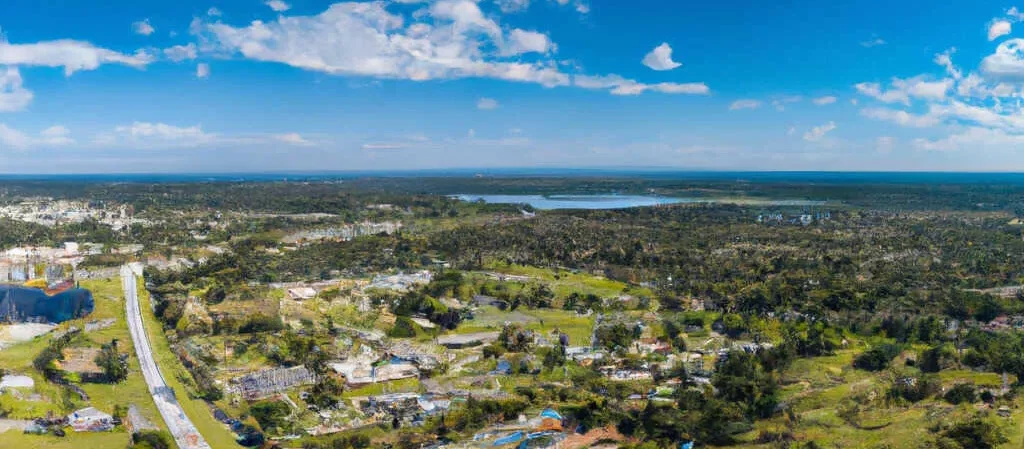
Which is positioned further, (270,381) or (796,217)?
(796,217)

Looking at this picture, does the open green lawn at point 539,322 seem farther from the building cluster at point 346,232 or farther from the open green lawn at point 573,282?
the building cluster at point 346,232

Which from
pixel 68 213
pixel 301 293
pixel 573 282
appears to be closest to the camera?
pixel 301 293

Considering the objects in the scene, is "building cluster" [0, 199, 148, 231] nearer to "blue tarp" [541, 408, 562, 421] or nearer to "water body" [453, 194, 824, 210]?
"water body" [453, 194, 824, 210]

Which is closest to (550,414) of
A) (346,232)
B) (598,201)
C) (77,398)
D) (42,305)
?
(77,398)

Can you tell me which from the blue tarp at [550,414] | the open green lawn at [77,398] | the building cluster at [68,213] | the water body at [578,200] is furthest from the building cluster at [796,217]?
the building cluster at [68,213]

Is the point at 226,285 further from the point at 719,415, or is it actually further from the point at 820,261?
the point at 820,261

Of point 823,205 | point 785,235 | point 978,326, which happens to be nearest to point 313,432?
point 978,326

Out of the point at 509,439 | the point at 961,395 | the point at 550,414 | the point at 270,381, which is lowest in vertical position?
the point at 509,439

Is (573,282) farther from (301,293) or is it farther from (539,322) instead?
(301,293)
